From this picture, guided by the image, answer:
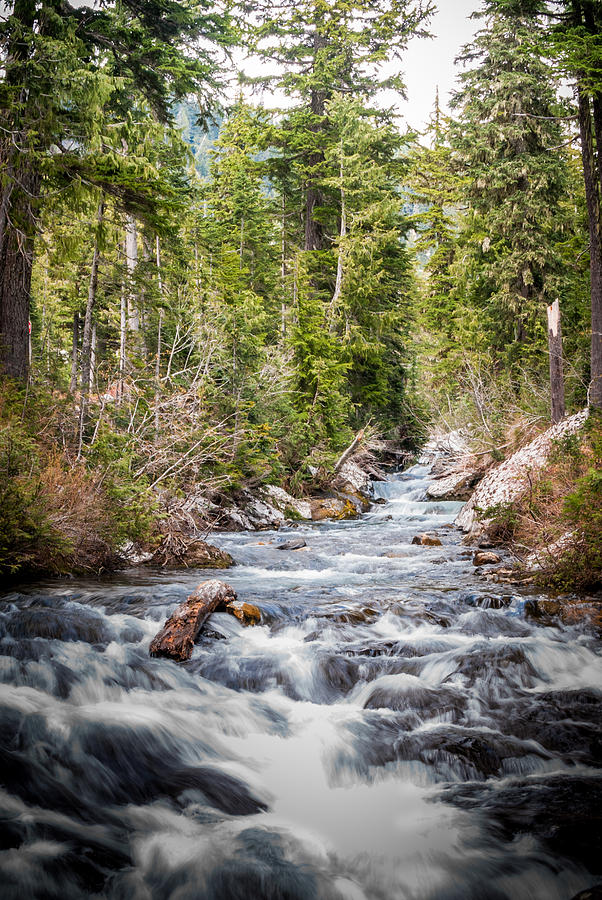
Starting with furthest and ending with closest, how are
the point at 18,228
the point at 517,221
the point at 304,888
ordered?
1. the point at 517,221
2. the point at 18,228
3. the point at 304,888

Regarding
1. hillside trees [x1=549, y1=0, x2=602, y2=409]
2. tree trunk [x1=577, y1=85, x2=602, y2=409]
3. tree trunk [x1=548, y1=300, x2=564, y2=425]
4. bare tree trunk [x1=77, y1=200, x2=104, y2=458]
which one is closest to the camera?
bare tree trunk [x1=77, y1=200, x2=104, y2=458]

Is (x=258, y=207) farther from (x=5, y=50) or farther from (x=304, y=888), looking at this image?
(x=304, y=888)

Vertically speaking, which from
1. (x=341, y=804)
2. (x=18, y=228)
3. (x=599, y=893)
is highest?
(x=18, y=228)

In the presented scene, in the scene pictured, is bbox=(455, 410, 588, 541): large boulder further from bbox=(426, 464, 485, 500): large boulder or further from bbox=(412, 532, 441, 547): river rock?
bbox=(426, 464, 485, 500): large boulder

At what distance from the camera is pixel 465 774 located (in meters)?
4.30

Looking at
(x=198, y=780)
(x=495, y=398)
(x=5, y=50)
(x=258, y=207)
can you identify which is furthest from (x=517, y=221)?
(x=198, y=780)

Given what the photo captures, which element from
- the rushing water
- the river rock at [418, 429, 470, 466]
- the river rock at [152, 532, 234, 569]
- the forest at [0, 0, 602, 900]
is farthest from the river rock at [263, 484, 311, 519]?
the rushing water

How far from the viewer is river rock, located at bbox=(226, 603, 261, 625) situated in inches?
268

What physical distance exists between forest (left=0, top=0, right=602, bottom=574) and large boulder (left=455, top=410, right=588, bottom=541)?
0.85m

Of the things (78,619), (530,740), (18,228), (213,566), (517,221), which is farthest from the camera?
(517,221)

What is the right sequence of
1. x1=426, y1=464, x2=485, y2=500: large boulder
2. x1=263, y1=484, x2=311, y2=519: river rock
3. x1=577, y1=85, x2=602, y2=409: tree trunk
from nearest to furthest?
x1=577, y1=85, x2=602, y2=409: tree trunk < x1=263, y1=484, x2=311, y2=519: river rock < x1=426, y1=464, x2=485, y2=500: large boulder

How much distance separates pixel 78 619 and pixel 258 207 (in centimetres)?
2217

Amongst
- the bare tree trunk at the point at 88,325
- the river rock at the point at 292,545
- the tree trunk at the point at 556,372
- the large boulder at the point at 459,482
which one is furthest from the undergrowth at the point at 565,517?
the bare tree trunk at the point at 88,325

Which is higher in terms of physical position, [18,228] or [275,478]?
[18,228]
